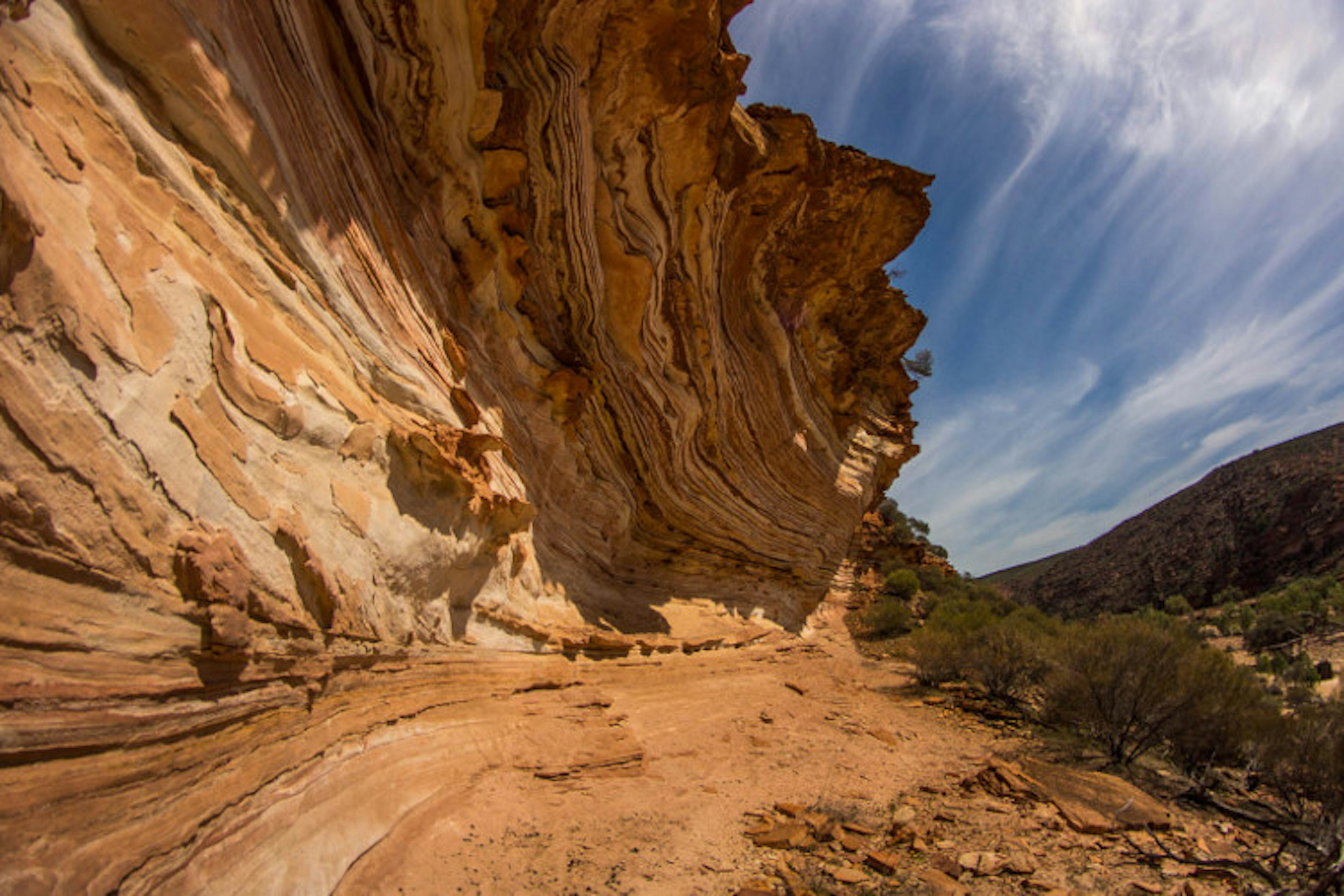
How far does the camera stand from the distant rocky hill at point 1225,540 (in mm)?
35031

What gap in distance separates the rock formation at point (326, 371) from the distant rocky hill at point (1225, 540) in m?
39.1

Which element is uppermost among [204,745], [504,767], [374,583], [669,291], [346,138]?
[669,291]

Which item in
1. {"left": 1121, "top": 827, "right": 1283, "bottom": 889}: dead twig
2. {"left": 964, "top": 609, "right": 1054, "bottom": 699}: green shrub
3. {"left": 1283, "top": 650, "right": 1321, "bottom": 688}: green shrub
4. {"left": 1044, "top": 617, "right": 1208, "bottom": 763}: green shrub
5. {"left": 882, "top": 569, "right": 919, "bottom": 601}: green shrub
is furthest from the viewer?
{"left": 882, "top": 569, "right": 919, "bottom": 601}: green shrub

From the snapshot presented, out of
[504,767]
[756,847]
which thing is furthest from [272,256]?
[756,847]

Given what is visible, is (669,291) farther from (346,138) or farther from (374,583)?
(374,583)

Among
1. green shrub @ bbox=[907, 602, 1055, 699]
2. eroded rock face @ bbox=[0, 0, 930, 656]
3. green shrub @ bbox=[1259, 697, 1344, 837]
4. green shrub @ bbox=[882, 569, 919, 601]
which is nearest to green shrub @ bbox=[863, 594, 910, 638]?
green shrub @ bbox=[907, 602, 1055, 699]

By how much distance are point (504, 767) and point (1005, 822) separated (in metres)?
4.17

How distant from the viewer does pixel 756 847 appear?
4508mm

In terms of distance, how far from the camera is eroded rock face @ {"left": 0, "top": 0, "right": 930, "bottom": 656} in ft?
9.09

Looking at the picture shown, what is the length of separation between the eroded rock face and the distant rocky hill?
123 ft

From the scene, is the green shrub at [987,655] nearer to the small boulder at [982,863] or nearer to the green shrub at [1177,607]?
the small boulder at [982,863]

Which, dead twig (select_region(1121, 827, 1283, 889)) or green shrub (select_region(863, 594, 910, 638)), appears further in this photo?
green shrub (select_region(863, 594, 910, 638))

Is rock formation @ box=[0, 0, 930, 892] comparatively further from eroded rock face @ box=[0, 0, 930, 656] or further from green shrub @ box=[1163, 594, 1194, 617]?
green shrub @ box=[1163, 594, 1194, 617]

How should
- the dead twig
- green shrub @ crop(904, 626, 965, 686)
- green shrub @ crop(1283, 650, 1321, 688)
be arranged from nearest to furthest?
1. the dead twig
2. green shrub @ crop(904, 626, 965, 686)
3. green shrub @ crop(1283, 650, 1321, 688)
